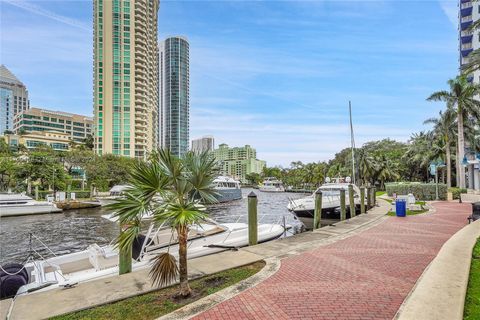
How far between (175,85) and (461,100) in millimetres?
119582

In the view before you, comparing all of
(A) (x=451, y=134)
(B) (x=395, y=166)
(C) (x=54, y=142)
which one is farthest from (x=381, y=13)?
(C) (x=54, y=142)

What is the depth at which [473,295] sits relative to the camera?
4.53m

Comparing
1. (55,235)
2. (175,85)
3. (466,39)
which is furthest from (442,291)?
Result: (175,85)

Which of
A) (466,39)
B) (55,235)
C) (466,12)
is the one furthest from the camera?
(466,12)

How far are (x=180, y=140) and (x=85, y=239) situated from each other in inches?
3894

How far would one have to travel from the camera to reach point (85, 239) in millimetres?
17781

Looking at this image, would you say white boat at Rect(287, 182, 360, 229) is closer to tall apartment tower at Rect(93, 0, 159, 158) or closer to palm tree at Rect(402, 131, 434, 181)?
→ palm tree at Rect(402, 131, 434, 181)

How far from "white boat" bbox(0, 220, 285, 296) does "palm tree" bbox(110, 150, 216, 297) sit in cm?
46

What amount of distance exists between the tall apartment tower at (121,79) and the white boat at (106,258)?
2894 inches

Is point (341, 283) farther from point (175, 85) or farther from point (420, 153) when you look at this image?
point (175, 85)

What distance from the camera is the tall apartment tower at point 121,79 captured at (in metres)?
80.3

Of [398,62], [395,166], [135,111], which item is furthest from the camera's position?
[135,111]

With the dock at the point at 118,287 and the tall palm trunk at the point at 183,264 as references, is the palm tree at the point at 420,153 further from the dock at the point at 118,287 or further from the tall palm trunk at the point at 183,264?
the tall palm trunk at the point at 183,264

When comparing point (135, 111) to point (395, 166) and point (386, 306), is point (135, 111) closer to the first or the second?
point (395, 166)
